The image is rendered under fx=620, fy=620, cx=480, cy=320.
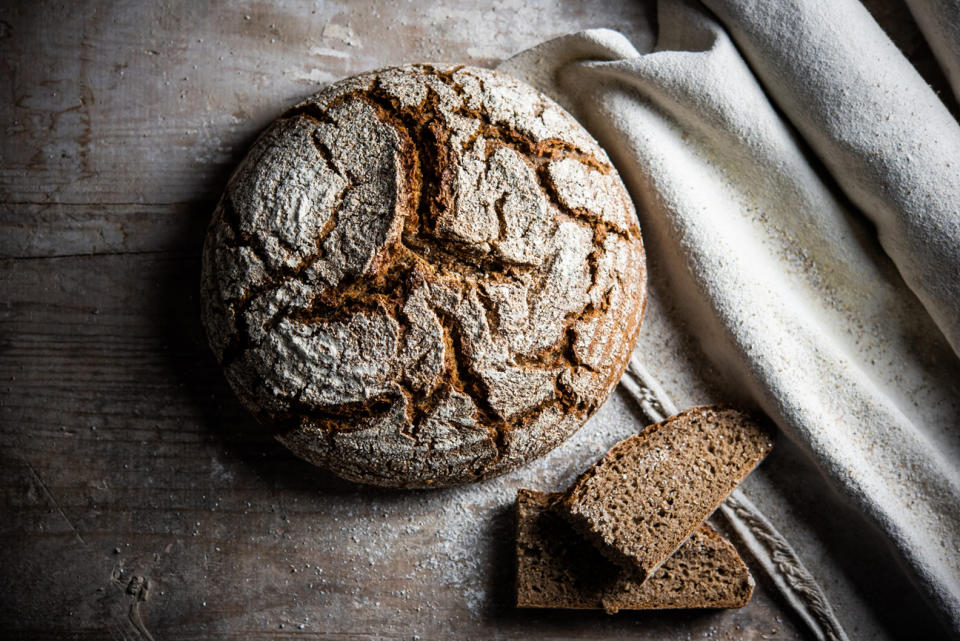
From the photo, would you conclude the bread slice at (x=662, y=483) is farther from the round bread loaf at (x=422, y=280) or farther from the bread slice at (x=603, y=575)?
the round bread loaf at (x=422, y=280)

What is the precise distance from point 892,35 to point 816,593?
145cm

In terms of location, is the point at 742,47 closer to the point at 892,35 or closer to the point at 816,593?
the point at 892,35

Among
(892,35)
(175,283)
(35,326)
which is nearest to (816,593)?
(892,35)

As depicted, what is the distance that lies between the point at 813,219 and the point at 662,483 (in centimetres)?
76

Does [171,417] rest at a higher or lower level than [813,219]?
lower

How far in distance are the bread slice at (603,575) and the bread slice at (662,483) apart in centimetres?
6

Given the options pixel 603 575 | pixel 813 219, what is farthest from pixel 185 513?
pixel 813 219

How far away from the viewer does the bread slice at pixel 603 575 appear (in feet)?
4.78

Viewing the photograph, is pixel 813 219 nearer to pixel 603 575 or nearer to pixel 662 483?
pixel 662 483

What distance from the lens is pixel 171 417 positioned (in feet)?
5.06

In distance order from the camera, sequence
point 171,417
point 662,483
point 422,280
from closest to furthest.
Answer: point 422,280 → point 662,483 → point 171,417

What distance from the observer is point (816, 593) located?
153cm

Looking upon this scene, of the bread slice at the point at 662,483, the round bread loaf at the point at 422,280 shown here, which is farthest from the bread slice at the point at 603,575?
the round bread loaf at the point at 422,280

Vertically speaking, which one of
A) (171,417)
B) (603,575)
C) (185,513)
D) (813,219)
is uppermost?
(813,219)
